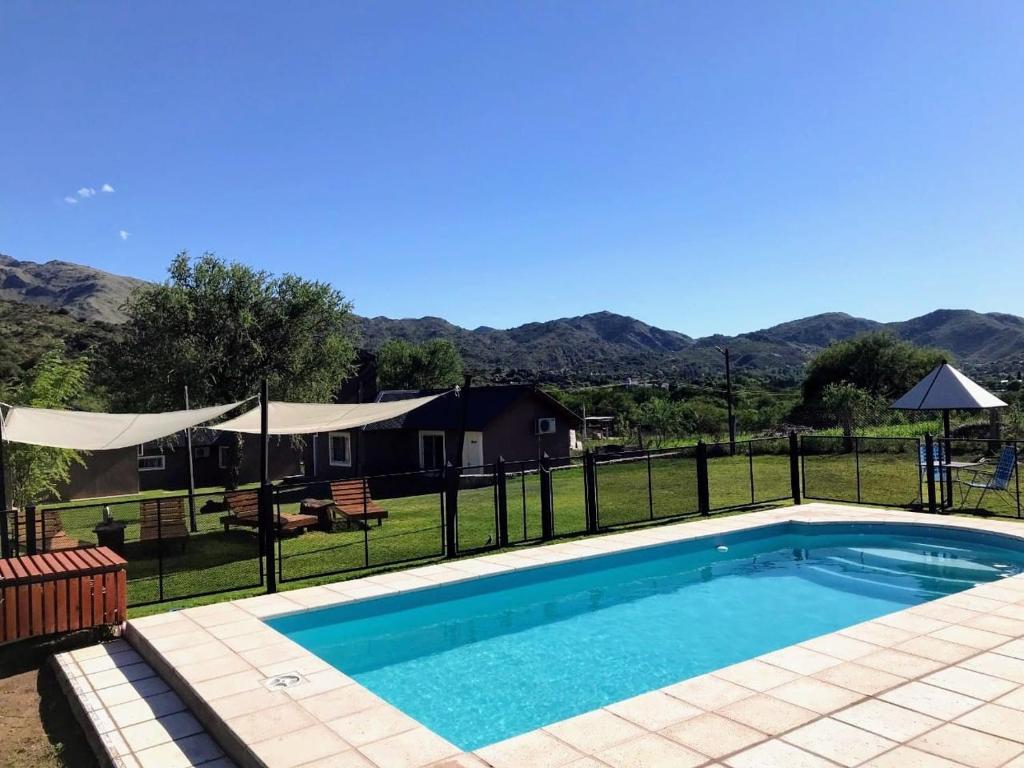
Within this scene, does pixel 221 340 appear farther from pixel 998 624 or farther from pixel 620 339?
pixel 620 339

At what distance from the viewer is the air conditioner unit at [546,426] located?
27105mm

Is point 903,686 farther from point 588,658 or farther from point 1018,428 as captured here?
point 1018,428

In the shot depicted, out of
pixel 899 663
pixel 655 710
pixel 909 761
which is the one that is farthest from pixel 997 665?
pixel 655 710

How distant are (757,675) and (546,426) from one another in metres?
22.0

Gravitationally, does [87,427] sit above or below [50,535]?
above

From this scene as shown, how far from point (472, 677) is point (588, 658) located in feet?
4.01

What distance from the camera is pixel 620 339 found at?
13062cm

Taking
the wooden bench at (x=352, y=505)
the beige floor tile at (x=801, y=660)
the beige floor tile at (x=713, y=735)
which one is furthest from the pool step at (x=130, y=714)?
the wooden bench at (x=352, y=505)

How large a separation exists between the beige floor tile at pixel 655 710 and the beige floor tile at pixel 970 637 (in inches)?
112

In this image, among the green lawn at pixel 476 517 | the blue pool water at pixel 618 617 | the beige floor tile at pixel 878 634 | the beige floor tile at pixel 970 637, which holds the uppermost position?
the beige floor tile at pixel 970 637

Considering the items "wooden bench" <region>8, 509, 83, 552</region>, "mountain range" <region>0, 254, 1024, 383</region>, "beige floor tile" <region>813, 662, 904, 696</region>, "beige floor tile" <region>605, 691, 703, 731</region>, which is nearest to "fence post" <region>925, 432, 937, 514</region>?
"beige floor tile" <region>813, 662, 904, 696</region>

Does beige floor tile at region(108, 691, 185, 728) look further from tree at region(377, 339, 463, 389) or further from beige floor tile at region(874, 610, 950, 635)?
tree at region(377, 339, 463, 389)

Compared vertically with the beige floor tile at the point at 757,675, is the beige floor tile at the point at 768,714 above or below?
above

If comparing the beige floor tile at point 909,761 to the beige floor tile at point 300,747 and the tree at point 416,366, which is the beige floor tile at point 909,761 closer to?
the beige floor tile at point 300,747
